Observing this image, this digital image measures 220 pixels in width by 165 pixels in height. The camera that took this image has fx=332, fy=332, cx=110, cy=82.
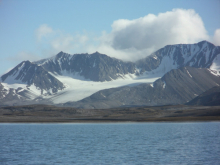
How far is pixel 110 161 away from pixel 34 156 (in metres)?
12.4

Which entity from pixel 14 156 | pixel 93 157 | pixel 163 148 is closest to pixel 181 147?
pixel 163 148

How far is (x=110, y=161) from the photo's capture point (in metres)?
45.8

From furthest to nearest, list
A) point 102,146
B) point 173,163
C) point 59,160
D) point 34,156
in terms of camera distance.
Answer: point 102,146, point 34,156, point 59,160, point 173,163

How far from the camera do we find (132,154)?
51.4 meters

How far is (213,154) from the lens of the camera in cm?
4884

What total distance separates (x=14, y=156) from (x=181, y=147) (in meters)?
28.0

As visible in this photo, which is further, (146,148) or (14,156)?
(146,148)

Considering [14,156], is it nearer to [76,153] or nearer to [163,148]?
[76,153]

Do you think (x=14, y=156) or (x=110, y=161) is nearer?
(x=110, y=161)

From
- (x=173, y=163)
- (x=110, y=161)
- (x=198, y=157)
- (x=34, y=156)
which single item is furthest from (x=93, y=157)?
(x=198, y=157)

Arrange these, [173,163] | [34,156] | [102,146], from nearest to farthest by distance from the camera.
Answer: [173,163]
[34,156]
[102,146]

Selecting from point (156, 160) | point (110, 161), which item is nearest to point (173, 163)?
point (156, 160)

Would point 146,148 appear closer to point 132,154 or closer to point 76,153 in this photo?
point 132,154

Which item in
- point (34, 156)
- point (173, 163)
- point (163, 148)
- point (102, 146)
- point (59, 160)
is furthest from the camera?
point (102, 146)
